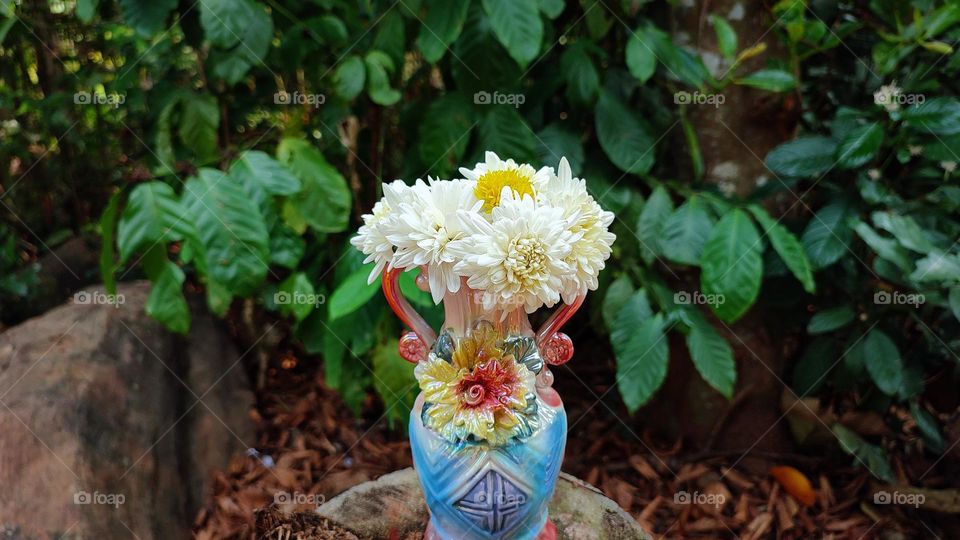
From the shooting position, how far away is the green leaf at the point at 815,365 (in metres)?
2.10

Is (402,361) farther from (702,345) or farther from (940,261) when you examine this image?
(940,261)

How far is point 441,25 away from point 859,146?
1.07 m

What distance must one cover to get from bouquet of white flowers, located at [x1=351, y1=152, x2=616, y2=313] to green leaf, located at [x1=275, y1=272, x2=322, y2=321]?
0.60m

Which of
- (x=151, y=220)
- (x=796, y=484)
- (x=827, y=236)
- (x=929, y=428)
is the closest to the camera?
(x=151, y=220)

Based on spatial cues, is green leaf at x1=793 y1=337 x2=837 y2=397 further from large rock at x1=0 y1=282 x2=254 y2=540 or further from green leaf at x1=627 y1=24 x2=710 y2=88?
large rock at x1=0 y1=282 x2=254 y2=540

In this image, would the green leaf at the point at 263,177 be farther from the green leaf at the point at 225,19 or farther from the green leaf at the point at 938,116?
the green leaf at the point at 938,116

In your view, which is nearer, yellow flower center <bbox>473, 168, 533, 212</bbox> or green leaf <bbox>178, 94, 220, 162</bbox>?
yellow flower center <bbox>473, 168, 533, 212</bbox>

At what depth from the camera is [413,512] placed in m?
1.64

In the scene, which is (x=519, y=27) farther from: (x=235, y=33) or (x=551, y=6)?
(x=235, y=33)

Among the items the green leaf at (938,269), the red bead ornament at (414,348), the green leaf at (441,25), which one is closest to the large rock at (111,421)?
the red bead ornament at (414,348)

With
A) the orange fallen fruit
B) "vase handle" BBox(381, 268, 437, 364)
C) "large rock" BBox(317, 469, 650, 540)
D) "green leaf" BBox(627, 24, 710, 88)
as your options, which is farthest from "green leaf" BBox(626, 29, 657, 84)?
the orange fallen fruit

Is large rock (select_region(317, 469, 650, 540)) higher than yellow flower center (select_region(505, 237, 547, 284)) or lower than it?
lower

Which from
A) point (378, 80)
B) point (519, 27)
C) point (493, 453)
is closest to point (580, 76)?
point (519, 27)

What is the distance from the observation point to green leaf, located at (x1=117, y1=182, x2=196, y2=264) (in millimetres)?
1508
